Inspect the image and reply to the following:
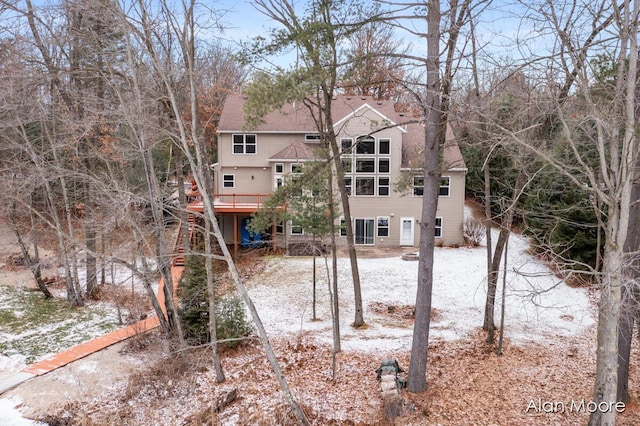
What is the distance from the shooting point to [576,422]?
24.9ft

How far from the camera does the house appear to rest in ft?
69.9

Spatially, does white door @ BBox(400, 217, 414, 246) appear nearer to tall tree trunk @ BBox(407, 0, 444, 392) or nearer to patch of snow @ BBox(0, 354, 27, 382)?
tall tree trunk @ BBox(407, 0, 444, 392)

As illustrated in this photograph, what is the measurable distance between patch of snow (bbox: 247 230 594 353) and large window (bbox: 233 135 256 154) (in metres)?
6.22

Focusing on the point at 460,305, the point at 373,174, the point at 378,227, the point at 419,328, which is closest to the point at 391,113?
the point at 373,174

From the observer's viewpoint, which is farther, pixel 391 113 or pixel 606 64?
pixel 391 113

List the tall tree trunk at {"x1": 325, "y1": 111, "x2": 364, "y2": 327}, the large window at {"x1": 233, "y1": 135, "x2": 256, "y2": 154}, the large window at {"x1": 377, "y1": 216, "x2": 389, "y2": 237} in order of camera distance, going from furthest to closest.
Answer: the large window at {"x1": 233, "y1": 135, "x2": 256, "y2": 154} → the large window at {"x1": 377, "y1": 216, "x2": 389, "y2": 237} → the tall tree trunk at {"x1": 325, "y1": 111, "x2": 364, "y2": 327}

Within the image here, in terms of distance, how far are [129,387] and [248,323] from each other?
137 inches

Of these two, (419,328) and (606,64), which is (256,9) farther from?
(419,328)

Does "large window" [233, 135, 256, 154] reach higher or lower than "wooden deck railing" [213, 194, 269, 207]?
higher

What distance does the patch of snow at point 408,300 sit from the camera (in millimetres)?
12172

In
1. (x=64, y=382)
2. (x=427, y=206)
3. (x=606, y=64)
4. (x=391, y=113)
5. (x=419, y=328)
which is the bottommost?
(x=64, y=382)

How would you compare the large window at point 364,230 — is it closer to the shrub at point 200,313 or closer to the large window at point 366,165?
the large window at point 366,165

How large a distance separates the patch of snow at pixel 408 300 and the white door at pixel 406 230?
1.95 meters

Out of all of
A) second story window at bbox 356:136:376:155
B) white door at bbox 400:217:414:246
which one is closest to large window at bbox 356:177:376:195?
second story window at bbox 356:136:376:155
